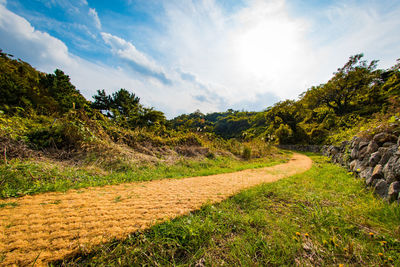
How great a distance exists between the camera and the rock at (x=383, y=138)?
3.24 metres

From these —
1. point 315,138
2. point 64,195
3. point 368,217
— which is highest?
point 315,138

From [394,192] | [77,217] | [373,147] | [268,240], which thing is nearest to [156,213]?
[77,217]

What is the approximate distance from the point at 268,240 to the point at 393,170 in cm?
307

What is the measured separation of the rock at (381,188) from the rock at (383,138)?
136 cm

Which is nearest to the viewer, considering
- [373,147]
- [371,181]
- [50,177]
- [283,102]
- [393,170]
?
[393,170]

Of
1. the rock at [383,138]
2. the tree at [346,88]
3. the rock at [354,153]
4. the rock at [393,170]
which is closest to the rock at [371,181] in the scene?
the rock at [393,170]

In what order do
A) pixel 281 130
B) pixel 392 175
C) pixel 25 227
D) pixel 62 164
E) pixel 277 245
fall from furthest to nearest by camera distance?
pixel 281 130 → pixel 62 164 → pixel 392 175 → pixel 25 227 → pixel 277 245

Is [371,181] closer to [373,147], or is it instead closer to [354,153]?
[373,147]

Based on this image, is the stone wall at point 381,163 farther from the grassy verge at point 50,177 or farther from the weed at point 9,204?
the weed at point 9,204

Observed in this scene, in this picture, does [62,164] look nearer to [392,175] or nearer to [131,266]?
[131,266]

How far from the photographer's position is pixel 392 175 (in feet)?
8.25

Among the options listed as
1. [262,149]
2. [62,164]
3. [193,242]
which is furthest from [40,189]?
[262,149]

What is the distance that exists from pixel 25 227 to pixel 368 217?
4.69m

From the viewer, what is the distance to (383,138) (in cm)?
342
